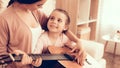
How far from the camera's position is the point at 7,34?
1129 mm

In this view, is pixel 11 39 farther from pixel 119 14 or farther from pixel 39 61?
pixel 119 14

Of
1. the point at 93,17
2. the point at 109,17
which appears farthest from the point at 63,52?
the point at 109,17

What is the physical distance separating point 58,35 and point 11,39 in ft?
1.53

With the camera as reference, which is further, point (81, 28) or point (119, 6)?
point (119, 6)

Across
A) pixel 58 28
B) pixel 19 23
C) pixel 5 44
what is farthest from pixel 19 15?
pixel 58 28

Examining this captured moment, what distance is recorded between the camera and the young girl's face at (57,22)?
144 cm

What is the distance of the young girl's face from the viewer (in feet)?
4.72

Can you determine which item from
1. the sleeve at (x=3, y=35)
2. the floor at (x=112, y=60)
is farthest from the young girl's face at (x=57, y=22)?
the floor at (x=112, y=60)

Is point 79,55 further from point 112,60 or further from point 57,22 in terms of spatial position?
point 112,60

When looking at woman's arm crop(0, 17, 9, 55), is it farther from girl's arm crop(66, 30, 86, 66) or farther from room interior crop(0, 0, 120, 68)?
room interior crop(0, 0, 120, 68)

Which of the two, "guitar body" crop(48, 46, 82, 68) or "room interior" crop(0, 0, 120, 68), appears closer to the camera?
"guitar body" crop(48, 46, 82, 68)

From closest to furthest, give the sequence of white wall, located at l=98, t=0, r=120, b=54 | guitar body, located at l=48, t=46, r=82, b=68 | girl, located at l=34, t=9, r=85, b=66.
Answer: guitar body, located at l=48, t=46, r=82, b=68 < girl, located at l=34, t=9, r=85, b=66 < white wall, located at l=98, t=0, r=120, b=54

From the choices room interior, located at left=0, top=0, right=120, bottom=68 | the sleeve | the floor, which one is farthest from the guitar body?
the floor

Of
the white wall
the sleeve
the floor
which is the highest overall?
the sleeve
